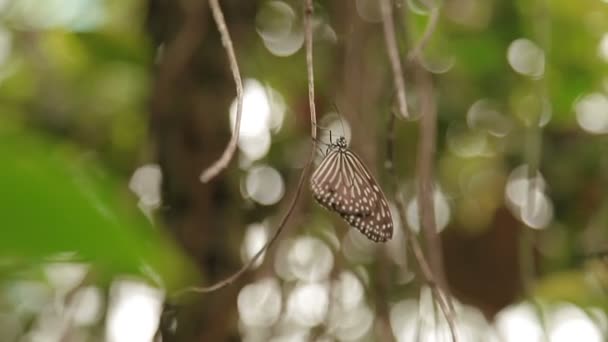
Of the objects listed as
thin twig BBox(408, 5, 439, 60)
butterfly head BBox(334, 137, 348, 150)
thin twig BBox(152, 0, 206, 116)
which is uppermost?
butterfly head BBox(334, 137, 348, 150)

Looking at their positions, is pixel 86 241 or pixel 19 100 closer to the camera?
pixel 86 241

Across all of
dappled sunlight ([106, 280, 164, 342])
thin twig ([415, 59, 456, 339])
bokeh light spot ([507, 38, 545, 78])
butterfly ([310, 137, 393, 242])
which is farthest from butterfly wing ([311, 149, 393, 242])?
bokeh light spot ([507, 38, 545, 78])

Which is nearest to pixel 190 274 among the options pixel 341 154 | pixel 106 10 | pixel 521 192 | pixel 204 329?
pixel 204 329

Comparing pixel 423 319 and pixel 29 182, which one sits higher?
pixel 29 182

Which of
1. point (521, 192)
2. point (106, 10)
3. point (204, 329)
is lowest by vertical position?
point (521, 192)

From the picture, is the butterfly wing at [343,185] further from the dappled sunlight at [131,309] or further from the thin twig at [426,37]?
the dappled sunlight at [131,309]

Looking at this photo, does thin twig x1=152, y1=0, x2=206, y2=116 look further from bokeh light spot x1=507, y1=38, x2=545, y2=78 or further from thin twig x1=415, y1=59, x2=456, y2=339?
bokeh light spot x1=507, y1=38, x2=545, y2=78

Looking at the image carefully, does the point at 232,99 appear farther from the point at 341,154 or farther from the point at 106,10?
the point at 341,154

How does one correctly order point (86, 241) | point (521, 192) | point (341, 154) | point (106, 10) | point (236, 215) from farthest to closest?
point (521, 192)
point (106, 10)
point (236, 215)
point (341, 154)
point (86, 241)
